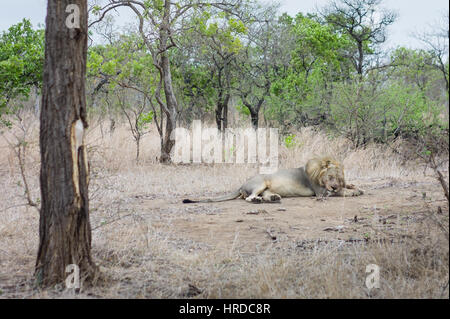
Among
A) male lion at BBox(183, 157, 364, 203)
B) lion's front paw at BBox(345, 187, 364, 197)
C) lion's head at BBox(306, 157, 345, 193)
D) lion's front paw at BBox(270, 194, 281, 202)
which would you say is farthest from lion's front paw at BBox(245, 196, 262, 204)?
lion's front paw at BBox(345, 187, 364, 197)

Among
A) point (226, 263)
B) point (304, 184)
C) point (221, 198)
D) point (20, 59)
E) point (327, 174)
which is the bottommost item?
point (226, 263)

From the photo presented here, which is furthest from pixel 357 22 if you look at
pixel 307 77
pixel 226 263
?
pixel 226 263

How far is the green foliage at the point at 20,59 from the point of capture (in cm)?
998

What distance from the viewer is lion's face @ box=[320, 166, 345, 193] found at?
26.1 feet

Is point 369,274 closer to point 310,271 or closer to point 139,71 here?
point 310,271

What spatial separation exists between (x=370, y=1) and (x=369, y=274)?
16.9 metres

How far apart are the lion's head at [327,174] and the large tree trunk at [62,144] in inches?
203

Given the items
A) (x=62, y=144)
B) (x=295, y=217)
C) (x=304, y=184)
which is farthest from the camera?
(x=304, y=184)

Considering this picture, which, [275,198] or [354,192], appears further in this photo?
[354,192]

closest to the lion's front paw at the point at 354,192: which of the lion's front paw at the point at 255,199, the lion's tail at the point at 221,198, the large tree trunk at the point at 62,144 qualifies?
the lion's front paw at the point at 255,199

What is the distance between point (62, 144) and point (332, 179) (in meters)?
5.37

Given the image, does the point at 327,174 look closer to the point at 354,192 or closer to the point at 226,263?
→ the point at 354,192

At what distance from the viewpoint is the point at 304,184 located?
27.0 feet

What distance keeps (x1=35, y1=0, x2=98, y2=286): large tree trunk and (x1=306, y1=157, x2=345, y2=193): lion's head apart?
5.15m
